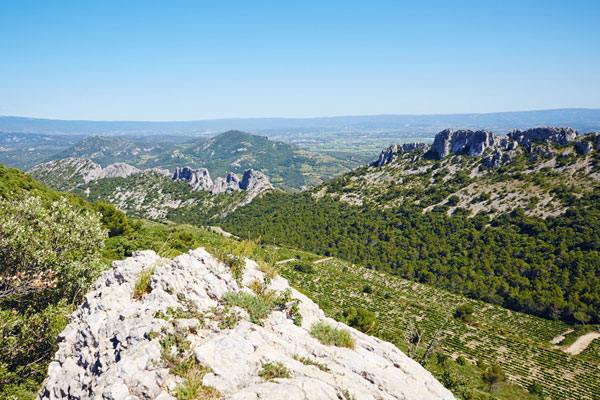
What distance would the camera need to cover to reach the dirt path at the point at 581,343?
55.3m

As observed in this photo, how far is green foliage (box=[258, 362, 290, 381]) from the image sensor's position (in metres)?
8.86

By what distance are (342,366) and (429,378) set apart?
4341mm

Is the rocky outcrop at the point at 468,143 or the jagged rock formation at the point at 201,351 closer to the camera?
the jagged rock formation at the point at 201,351

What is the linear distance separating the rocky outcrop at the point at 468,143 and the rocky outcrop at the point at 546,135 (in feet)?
17.1

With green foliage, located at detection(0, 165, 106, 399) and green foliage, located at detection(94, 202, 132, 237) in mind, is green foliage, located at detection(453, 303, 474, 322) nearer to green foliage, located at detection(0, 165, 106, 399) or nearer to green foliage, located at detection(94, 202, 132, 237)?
green foliage, located at detection(94, 202, 132, 237)

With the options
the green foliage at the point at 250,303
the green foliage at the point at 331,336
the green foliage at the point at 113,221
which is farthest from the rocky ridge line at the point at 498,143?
the green foliage at the point at 250,303

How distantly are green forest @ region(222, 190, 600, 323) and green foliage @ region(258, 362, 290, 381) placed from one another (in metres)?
45.7

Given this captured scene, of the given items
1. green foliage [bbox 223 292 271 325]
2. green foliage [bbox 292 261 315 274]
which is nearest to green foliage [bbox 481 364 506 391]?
green foliage [bbox 223 292 271 325]

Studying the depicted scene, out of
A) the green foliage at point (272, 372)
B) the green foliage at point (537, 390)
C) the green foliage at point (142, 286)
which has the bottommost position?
the green foliage at point (537, 390)

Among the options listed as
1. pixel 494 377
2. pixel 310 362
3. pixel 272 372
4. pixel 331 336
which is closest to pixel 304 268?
pixel 494 377

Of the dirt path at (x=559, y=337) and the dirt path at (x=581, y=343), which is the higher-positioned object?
the dirt path at (x=581, y=343)

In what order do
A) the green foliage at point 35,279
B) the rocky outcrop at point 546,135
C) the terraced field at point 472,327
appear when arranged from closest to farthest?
the green foliage at point 35,279 < the terraced field at point 472,327 < the rocky outcrop at point 546,135

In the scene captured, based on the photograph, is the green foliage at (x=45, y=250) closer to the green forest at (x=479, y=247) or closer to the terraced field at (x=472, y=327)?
the terraced field at (x=472, y=327)

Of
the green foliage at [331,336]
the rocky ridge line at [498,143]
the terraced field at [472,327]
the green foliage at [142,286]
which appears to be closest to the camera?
the green foliage at [331,336]
